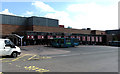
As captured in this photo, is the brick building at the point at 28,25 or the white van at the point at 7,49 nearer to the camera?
the white van at the point at 7,49

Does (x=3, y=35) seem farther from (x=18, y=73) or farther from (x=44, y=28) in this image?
(x=18, y=73)

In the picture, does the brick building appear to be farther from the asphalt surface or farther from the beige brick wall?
the asphalt surface

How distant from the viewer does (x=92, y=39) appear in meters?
60.3

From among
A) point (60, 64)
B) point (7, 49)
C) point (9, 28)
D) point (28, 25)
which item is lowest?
point (60, 64)

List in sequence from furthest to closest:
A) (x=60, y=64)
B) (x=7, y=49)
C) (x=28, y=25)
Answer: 1. (x=28, y=25)
2. (x=7, y=49)
3. (x=60, y=64)

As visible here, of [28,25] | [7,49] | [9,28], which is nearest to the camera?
[7,49]

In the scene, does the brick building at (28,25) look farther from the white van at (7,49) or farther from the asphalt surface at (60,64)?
the asphalt surface at (60,64)

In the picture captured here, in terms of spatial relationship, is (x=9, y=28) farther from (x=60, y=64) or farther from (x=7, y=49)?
(x=60, y=64)

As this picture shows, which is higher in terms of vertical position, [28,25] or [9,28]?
[28,25]

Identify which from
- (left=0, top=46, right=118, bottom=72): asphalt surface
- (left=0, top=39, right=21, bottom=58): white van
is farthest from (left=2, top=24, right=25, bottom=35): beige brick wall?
(left=0, top=46, right=118, bottom=72): asphalt surface

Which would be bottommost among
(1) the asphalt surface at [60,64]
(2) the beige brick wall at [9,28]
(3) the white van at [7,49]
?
(1) the asphalt surface at [60,64]

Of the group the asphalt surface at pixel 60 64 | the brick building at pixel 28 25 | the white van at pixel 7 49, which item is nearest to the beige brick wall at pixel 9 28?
the brick building at pixel 28 25

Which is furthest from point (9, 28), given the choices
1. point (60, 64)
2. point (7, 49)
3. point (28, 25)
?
point (60, 64)

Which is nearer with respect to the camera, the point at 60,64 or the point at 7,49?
the point at 60,64
